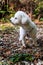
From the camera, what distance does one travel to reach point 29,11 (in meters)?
8.14

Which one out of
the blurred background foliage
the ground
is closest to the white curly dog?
the ground

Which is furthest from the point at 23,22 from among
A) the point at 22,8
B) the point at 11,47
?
the point at 22,8

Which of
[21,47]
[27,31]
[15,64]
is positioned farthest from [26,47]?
[15,64]

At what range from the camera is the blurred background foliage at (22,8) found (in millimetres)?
7895

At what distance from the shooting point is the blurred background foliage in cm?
789

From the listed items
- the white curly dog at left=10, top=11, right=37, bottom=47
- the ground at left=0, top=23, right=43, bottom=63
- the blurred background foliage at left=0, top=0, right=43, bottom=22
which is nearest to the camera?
the white curly dog at left=10, top=11, right=37, bottom=47

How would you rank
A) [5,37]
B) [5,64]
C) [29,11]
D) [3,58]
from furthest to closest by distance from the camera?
1. [29,11]
2. [5,37]
3. [3,58]
4. [5,64]

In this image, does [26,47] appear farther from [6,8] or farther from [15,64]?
[6,8]

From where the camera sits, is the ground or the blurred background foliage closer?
the ground

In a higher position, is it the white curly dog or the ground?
the white curly dog

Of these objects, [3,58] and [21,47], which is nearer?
[3,58]

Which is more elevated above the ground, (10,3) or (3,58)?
(10,3)

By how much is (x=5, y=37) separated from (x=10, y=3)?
3.42 meters

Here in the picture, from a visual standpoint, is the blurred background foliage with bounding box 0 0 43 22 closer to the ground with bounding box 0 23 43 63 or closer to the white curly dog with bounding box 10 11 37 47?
the ground with bounding box 0 23 43 63
